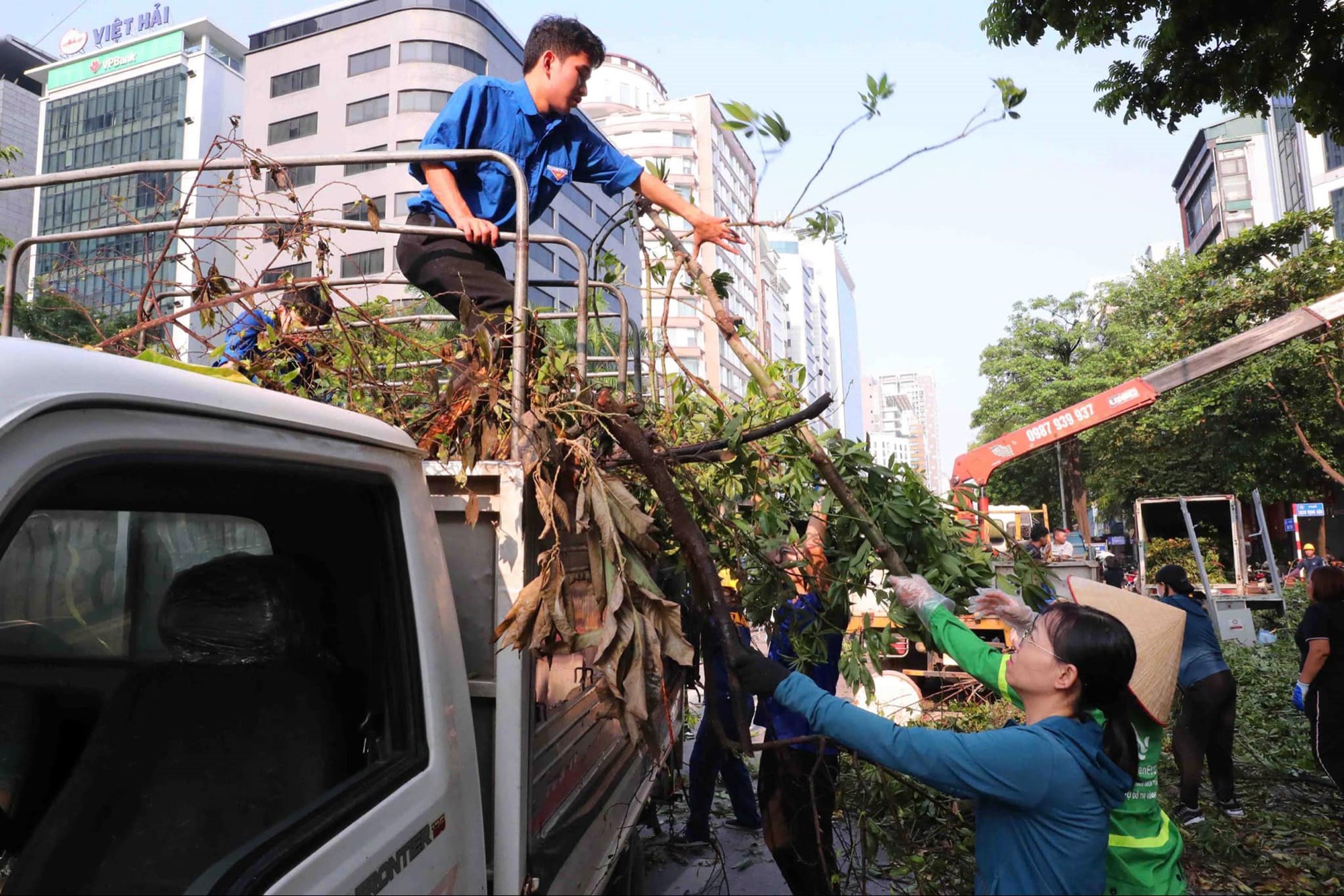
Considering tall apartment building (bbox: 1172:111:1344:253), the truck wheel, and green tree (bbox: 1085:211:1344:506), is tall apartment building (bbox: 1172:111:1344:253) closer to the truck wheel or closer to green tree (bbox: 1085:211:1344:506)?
green tree (bbox: 1085:211:1344:506)

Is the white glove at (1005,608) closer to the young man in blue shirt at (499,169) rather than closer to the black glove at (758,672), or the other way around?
the black glove at (758,672)

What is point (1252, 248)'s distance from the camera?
20594mm

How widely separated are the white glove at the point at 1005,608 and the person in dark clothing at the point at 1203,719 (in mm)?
3808

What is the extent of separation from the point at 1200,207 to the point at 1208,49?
171 feet

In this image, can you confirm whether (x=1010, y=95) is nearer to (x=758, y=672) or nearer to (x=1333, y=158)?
(x=758, y=672)

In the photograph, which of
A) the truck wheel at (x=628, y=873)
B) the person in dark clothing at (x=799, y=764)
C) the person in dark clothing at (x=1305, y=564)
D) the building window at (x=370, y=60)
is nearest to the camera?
the truck wheel at (x=628, y=873)

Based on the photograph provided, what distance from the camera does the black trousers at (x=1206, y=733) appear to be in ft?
20.1

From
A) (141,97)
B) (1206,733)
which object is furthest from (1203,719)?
(141,97)

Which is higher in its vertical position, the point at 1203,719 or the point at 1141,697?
the point at 1141,697

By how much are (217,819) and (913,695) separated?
6.79 metres

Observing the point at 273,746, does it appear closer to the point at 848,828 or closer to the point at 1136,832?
the point at 848,828

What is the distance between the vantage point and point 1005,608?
308 centimetres

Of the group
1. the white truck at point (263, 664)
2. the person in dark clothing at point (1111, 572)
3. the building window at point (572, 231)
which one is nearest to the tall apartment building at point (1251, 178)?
the person in dark clothing at point (1111, 572)

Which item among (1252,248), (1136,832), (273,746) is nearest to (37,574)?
(273,746)
